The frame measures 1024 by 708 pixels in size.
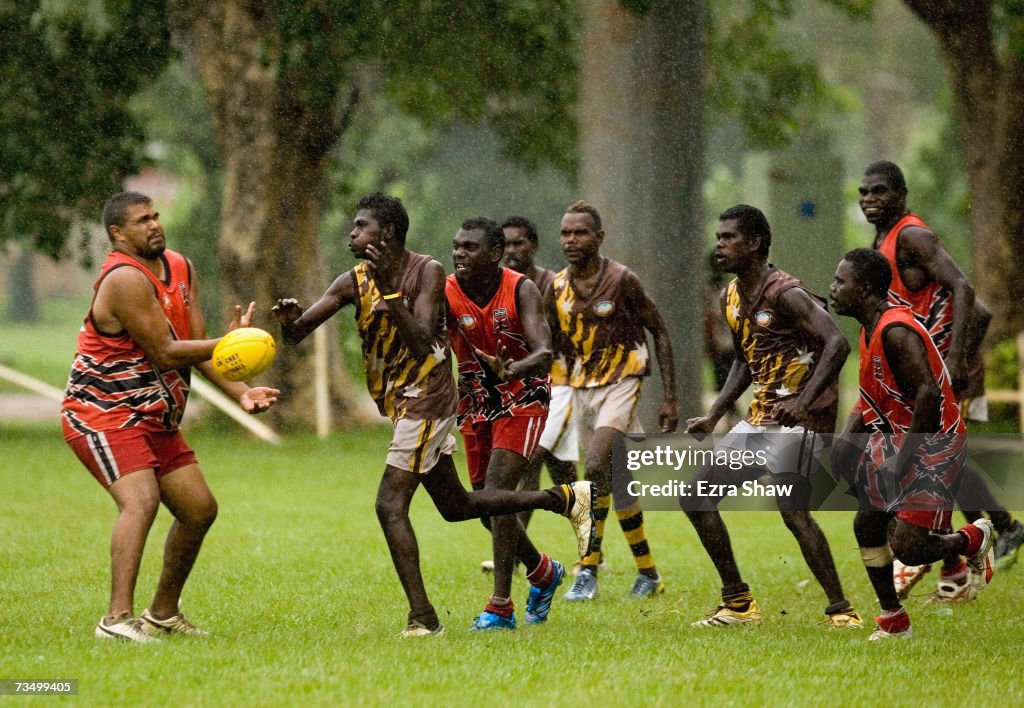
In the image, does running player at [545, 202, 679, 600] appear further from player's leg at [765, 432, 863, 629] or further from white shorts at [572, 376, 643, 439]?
player's leg at [765, 432, 863, 629]

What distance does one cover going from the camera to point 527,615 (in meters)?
8.14

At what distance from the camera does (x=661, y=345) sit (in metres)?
9.12

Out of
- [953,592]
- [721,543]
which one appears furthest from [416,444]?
[953,592]

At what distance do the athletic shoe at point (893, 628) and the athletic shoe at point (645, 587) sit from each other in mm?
1971

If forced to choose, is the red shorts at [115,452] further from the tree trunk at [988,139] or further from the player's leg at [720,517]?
the tree trunk at [988,139]

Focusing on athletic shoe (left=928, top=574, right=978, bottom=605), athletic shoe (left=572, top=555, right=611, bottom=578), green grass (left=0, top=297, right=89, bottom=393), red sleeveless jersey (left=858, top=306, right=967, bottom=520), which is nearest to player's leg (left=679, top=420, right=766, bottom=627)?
red sleeveless jersey (left=858, top=306, right=967, bottom=520)

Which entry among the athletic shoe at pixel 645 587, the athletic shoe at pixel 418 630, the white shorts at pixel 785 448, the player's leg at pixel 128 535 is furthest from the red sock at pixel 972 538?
the player's leg at pixel 128 535

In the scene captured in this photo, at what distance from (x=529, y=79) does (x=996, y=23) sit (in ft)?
20.4

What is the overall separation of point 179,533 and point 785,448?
3.03 m

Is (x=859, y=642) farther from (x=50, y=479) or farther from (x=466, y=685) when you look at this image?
(x=50, y=479)

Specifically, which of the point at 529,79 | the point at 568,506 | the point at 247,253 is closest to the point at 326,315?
the point at 568,506

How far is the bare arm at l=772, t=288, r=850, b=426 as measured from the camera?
754 cm

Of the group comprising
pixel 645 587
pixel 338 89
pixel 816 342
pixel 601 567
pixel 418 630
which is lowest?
pixel 601 567

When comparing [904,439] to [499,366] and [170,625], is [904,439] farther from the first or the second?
[170,625]
